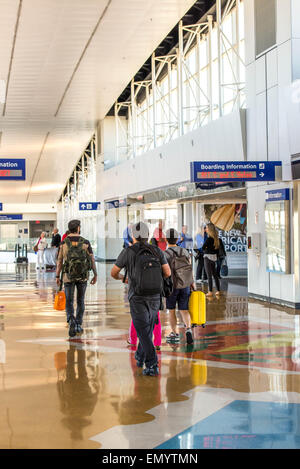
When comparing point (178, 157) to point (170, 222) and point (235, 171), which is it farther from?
point (170, 222)

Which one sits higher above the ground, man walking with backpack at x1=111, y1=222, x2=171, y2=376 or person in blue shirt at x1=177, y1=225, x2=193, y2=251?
person in blue shirt at x1=177, y1=225, x2=193, y2=251

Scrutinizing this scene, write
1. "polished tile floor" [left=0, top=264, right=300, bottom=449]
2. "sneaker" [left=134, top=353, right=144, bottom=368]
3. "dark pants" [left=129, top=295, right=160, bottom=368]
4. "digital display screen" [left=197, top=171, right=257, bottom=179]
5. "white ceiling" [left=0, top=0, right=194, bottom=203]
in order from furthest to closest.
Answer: "white ceiling" [left=0, top=0, right=194, bottom=203] → "digital display screen" [left=197, top=171, right=257, bottom=179] → "sneaker" [left=134, top=353, right=144, bottom=368] → "dark pants" [left=129, top=295, right=160, bottom=368] → "polished tile floor" [left=0, top=264, right=300, bottom=449]

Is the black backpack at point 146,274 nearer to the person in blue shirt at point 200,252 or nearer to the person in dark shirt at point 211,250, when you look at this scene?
the person in dark shirt at point 211,250

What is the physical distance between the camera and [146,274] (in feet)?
25.3

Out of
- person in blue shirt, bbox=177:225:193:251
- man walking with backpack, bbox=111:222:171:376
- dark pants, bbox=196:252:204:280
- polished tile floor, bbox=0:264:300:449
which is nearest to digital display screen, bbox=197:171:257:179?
person in blue shirt, bbox=177:225:193:251

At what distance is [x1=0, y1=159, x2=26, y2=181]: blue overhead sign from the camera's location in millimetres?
20480

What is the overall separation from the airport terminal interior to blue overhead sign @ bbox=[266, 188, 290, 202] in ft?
0.10

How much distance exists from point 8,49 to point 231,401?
53.8ft

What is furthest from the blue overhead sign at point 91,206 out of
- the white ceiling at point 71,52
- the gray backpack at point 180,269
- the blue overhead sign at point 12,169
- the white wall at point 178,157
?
the gray backpack at point 180,269

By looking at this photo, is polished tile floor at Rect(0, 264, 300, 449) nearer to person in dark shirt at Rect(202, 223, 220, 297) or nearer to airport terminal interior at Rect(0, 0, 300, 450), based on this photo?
airport terminal interior at Rect(0, 0, 300, 450)

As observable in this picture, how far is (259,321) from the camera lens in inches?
469

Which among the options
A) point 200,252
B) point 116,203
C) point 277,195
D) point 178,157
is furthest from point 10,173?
point 116,203
